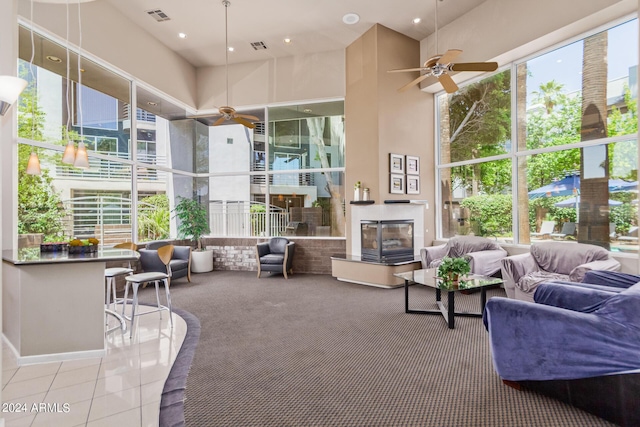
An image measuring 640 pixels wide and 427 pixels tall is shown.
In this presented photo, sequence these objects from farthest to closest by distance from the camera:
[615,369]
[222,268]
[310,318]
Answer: [222,268]
[310,318]
[615,369]

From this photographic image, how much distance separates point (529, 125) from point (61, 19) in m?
7.34

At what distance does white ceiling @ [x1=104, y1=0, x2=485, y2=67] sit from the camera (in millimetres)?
5844

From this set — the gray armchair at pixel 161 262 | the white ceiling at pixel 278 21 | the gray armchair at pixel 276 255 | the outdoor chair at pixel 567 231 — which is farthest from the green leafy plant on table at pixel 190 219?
the outdoor chair at pixel 567 231

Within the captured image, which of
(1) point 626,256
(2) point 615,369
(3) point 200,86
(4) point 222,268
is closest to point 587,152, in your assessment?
(1) point 626,256

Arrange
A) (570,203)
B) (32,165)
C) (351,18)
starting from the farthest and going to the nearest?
(351,18)
(570,203)
(32,165)

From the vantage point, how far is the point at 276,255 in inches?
284

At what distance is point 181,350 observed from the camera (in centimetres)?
336

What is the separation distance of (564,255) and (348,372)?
3.70 meters

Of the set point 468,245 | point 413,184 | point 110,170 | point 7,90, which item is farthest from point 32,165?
point 468,245

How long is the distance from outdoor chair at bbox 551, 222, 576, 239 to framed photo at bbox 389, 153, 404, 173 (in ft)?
9.05

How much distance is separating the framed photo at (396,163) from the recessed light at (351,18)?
2494mm

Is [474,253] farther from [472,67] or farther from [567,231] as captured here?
[472,67]

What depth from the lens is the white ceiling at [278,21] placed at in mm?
5844

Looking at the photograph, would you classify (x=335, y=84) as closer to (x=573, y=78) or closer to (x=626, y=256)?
(x=573, y=78)
